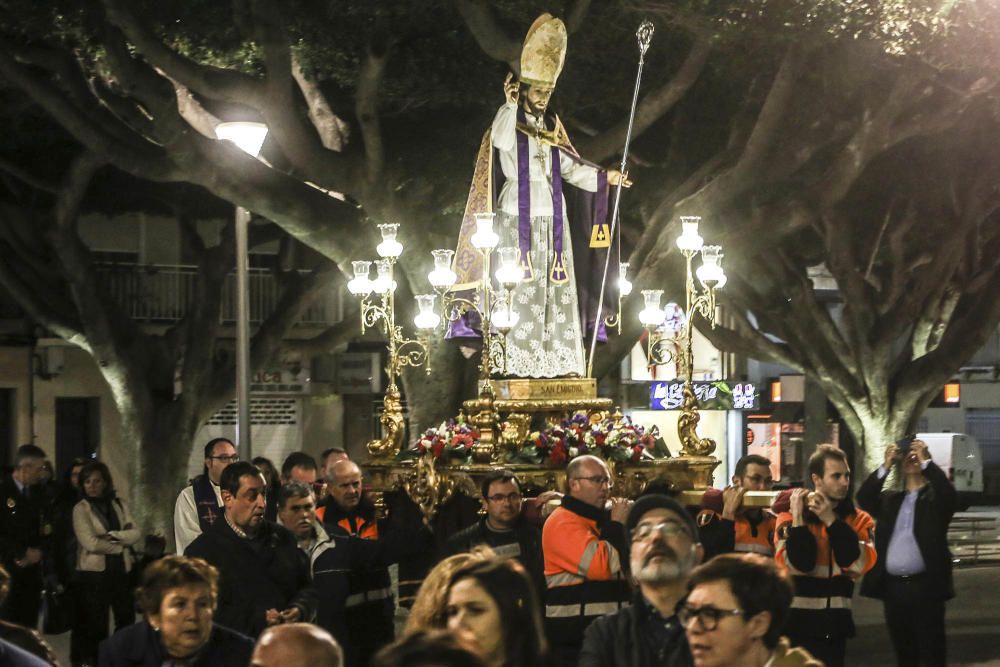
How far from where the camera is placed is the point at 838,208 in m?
24.5

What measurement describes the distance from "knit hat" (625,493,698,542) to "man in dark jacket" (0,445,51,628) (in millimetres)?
7553

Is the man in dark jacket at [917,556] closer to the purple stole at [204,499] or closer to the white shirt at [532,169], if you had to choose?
the white shirt at [532,169]

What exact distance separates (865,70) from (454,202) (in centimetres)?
454

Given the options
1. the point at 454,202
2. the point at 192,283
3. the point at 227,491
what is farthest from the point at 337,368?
the point at 227,491

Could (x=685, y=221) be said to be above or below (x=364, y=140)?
below

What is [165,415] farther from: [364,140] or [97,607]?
[97,607]

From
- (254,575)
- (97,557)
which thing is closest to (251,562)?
(254,575)

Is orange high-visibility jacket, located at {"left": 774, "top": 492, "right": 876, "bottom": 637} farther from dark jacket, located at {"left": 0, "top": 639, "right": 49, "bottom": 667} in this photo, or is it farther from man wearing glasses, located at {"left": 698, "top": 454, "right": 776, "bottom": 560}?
dark jacket, located at {"left": 0, "top": 639, "right": 49, "bottom": 667}

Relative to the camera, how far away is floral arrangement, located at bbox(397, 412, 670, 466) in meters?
12.7

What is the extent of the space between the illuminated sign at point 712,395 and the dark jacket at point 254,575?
24394mm

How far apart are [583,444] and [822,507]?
13.0ft

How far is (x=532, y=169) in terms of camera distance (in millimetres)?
13930

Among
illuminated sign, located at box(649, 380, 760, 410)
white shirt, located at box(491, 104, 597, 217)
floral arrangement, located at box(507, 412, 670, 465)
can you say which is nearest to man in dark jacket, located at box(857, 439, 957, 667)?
floral arrangement, located at box(507, 412, 670, 465)

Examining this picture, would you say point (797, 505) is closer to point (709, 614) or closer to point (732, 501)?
point (732, 501)
